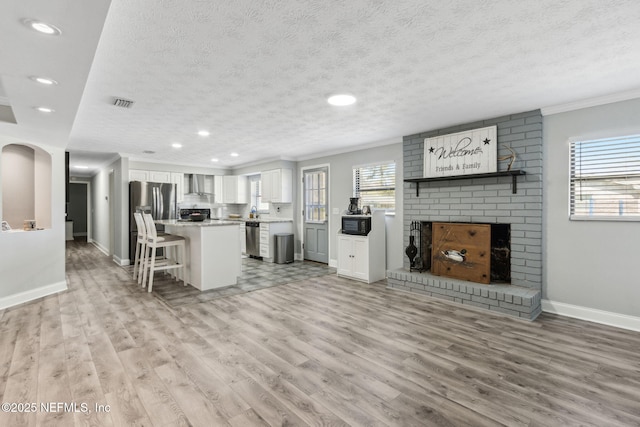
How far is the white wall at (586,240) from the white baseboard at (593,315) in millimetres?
39

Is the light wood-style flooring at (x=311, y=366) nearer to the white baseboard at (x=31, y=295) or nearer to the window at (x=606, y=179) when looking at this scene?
the white baseboard at (x=31, y=295)

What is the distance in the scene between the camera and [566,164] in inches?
136

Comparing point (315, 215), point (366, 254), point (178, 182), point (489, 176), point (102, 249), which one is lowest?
point (102, 249)

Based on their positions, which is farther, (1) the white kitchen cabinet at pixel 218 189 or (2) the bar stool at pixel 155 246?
(1) the white kitchen cabinet at pixel 218 189

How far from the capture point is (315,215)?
6699 millimetres

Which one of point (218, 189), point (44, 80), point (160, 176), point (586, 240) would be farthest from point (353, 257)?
point (160, 176)

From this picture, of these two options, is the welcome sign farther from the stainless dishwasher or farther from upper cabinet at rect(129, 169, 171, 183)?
upper cabinet at rect(129, 169, 171, 183)

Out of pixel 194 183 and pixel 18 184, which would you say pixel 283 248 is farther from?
pixel 18 184

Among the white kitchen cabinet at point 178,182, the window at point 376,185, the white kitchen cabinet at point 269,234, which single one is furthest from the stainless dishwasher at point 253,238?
the window at point 376,185

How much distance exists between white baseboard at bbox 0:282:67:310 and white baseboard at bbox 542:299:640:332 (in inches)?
253

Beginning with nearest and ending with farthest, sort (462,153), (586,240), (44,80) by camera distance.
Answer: (44,80)
(586,240)
(462,153)

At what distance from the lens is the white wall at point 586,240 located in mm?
3092

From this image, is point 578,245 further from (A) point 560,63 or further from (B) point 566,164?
(A) point 560,63

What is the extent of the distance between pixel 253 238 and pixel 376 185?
323cm
